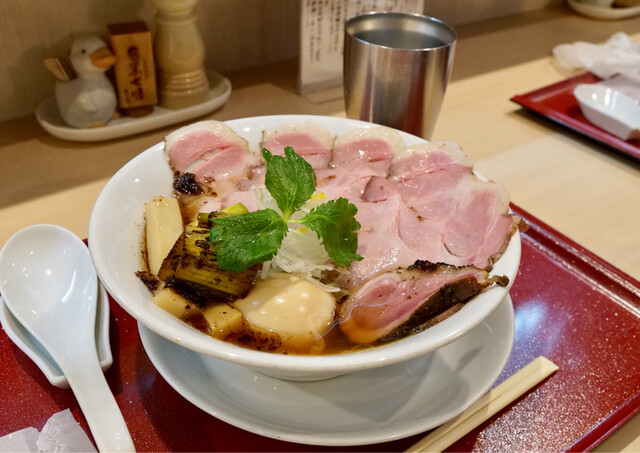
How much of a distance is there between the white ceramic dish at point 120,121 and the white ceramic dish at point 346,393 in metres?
0.72

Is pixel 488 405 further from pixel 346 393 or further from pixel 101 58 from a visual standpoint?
pixel 101 58

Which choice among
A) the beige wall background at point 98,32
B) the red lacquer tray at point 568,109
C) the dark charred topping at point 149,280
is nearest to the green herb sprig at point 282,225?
the dark charred topping at point 149,280

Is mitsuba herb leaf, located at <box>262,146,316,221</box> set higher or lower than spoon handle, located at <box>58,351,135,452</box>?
higher

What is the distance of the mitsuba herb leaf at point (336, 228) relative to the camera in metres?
0.78

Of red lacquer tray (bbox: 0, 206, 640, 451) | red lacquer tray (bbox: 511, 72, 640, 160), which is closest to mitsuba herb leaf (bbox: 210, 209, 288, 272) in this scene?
red lacquer tray (bbox: 0, 206, 640, 451)

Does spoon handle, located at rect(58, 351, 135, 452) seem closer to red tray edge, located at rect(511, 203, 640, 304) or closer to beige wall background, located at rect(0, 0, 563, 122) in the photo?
red tray edge, located at rect(511, 203, 640, 304)

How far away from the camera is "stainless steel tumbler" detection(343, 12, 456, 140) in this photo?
47.1 inches

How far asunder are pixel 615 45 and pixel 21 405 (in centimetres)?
209

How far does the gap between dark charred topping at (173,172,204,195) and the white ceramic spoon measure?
20 cm

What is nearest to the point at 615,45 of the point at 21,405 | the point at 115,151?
the point at 115,151

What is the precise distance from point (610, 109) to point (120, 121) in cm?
138

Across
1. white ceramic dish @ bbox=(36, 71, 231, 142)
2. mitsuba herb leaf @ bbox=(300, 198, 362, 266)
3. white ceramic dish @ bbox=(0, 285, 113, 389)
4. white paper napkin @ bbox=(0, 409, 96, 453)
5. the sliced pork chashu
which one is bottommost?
white paper napkin @ bbox=(0, 409, 96, 453)

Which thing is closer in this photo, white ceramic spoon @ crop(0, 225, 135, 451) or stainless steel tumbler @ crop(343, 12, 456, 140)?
white ceramic spoon @ crop(0, 225, 135, 451)

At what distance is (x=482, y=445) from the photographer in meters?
0.77
